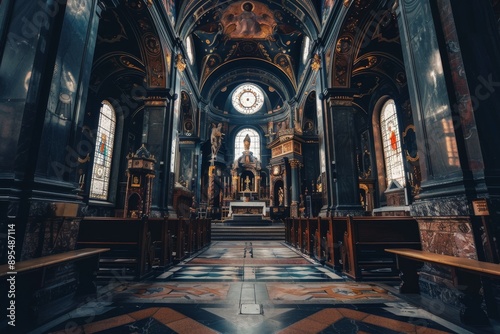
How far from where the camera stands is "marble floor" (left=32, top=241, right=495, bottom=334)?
2.08 metres

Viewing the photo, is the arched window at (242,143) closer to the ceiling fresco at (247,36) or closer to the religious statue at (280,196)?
the ceiling fresco at (247,36)

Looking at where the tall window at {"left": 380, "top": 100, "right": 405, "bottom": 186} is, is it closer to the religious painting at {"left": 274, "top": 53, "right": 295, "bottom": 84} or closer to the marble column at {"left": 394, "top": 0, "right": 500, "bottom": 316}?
the religious painting at {"left": 274, "top": 53, "right": 295, "bottom": 84}

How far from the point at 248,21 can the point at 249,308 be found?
1726 cm

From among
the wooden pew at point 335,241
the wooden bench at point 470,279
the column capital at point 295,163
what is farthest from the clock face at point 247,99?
the wooden bench at point 470,279

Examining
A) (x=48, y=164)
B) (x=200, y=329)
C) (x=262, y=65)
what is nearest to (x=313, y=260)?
(x=200, y=329)

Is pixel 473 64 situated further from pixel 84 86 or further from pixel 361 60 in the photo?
pixel 361 60

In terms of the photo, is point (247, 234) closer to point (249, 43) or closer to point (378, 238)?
point (378, 238)

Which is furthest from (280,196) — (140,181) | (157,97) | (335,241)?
(335,241)

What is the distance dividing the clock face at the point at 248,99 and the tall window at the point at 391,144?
1083 centimetres

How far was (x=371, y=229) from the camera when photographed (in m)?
3.83

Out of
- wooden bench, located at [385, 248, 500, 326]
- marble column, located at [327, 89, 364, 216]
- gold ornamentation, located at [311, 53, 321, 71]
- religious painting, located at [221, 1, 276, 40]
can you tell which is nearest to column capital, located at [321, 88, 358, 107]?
marble column, located at [327, 89, 364, 216]

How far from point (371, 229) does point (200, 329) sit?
3.03 metres

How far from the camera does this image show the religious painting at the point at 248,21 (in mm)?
14523

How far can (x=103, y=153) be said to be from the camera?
13031 mm
